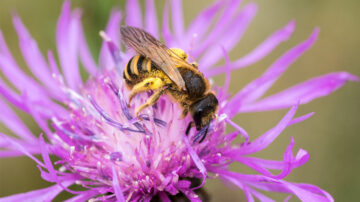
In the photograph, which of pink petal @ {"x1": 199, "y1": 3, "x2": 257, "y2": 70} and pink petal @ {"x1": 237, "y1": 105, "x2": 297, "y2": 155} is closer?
pink petal @ {"x1": 237, "y1": 105, "x2": 297, "y2": 155}

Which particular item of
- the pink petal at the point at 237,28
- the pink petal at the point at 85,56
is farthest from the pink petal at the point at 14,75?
the pink petal at the point at 237,28

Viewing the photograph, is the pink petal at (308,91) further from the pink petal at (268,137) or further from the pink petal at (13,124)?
the pink petal at (13,124)

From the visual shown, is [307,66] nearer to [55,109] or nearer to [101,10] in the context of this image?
[101,10]

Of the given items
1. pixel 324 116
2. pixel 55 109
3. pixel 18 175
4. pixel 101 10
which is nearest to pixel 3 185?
pixel 18 175

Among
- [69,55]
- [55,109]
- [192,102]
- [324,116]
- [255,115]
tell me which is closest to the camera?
[192,102]

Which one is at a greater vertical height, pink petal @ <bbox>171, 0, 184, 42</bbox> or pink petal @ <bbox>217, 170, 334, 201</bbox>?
pink petal @ <bbox>171, 0, 184, 42</bbox>

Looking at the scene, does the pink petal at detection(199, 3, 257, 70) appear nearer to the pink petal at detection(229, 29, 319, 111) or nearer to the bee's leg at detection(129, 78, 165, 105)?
the pink petal at detection(229, 29, 319, 111)

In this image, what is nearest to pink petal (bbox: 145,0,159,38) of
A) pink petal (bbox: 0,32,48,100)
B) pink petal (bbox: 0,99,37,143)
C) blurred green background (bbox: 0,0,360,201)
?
blurred green background (bbox: 0,0,360,201)
